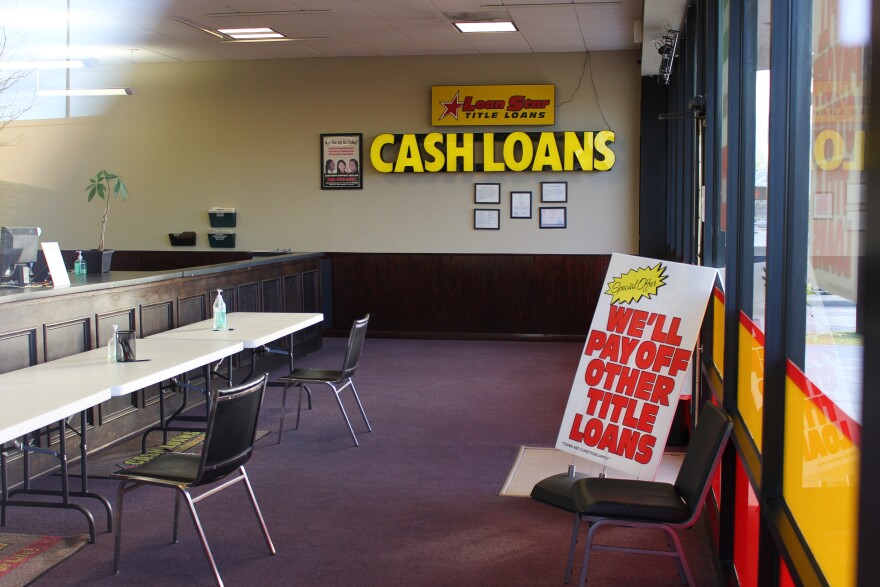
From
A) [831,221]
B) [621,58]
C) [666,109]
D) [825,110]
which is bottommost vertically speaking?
[831,221]

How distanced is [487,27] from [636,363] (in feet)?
17.8

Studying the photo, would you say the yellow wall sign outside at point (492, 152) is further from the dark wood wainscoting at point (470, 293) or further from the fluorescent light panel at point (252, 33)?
the fluorescent light panel at point (252, 33)

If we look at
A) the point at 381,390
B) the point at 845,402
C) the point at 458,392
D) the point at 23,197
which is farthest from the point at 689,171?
the point at 23,197

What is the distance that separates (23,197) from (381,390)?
20.2 ft

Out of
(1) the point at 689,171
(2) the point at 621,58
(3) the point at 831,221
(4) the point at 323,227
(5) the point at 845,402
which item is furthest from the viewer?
(4) the point at 323,227

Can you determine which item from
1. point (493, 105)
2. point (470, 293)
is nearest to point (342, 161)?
point (493, 105)

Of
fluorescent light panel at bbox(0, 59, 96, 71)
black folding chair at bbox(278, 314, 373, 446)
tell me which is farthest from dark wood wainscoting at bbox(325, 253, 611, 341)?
black folding chair at bbox(278, 314, 373, 446)

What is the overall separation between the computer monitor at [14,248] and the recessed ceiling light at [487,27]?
4.37m

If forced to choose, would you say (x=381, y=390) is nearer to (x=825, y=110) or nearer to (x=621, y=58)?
(x=621, y=58)

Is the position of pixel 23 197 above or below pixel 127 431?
above

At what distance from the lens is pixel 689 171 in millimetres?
6914

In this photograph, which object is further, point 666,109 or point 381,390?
point 666,109

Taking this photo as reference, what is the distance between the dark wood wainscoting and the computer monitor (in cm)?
474

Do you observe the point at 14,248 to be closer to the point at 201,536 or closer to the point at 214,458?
the point at 214,458
